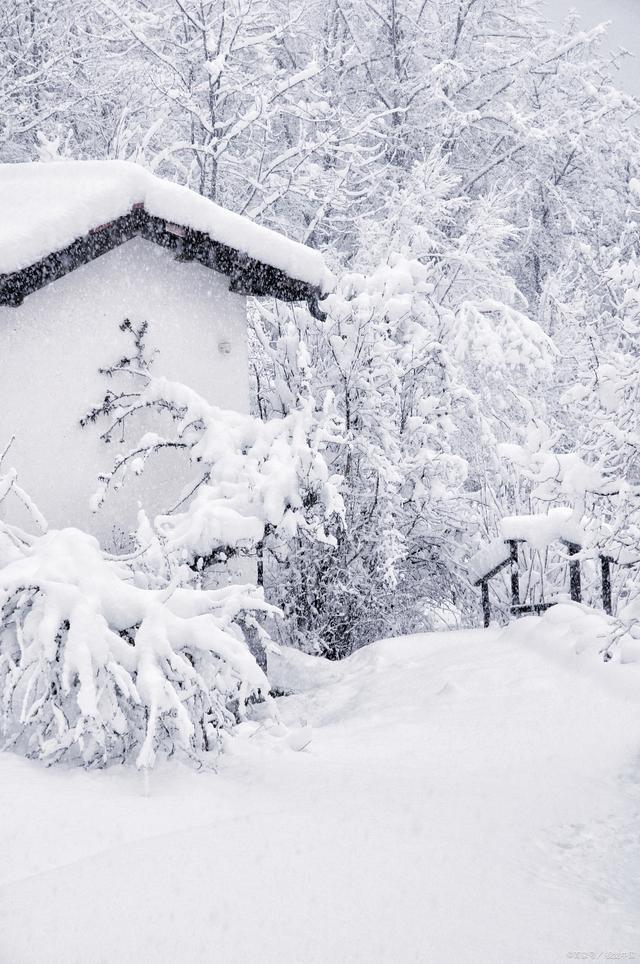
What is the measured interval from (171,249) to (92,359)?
4.49ft

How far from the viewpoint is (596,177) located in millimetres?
17469

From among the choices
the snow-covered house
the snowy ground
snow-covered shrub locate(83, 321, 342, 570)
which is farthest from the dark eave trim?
the snowy ground

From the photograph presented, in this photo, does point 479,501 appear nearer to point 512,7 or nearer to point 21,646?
point 21,646

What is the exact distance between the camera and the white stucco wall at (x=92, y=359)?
7.05 meters

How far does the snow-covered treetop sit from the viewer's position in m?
6.52

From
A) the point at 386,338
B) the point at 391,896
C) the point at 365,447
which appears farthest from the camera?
the point at 386,338

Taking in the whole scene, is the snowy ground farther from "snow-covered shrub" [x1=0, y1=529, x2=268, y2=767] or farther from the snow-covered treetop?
the snow-covered treetop

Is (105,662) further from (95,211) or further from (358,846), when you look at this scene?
(95,211)

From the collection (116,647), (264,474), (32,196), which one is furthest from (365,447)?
(116,647)

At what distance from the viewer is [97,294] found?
7578mm

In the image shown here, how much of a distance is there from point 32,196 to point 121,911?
20.3 feet

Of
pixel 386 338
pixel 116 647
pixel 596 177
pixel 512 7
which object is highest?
pixel 512 7

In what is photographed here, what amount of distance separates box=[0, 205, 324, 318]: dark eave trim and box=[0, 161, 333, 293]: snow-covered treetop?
11 cm

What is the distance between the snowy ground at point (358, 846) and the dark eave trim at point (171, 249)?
Result: 158 inches
